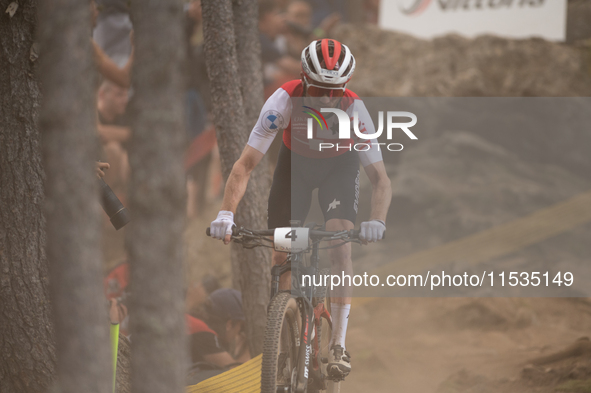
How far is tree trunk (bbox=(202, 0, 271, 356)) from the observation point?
15.1ft

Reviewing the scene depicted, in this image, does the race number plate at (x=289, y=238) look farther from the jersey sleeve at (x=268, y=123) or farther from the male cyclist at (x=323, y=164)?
the jersey sleeve at (x=268, y=123)

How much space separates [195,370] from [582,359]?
3.78m

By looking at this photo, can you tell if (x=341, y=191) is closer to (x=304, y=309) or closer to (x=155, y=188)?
(x=304, y=309)

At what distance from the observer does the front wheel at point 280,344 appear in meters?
2.80

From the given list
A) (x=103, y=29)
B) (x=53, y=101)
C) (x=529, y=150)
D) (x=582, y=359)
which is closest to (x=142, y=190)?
(x=53, y=101)

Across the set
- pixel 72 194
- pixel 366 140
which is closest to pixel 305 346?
pixel 366 140

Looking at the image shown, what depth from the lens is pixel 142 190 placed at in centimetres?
190

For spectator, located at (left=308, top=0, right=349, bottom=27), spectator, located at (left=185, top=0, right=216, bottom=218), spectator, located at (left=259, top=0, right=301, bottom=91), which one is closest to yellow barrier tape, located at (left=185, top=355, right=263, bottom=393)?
spectator, located at (left=185, top=0, right=216, bottom=218)

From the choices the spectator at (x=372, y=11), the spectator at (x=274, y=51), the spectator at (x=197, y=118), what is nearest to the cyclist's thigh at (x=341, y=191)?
the spectator at (x=197, y=118)

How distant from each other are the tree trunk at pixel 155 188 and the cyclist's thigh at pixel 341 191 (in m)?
1.66

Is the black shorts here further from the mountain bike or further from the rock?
the rock

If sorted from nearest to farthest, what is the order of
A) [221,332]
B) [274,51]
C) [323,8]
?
[221,332] < [274,51] < [323,8]

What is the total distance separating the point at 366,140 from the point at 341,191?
1.23ft

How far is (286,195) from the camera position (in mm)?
3643
